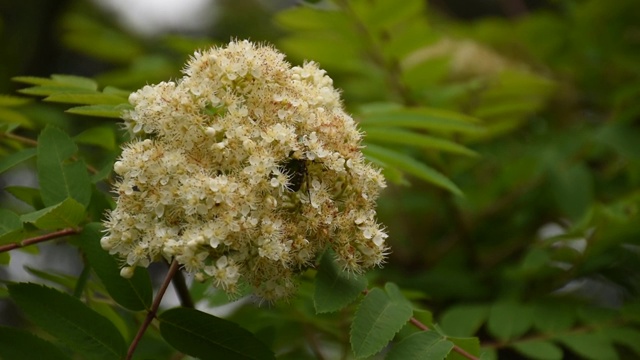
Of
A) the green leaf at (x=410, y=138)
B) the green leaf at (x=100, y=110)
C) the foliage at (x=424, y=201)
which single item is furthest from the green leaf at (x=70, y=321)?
the green leaf at (x=410, y=138)

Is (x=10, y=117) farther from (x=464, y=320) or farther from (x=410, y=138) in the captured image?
(x=464, y=320)

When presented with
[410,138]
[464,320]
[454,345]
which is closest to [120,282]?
[454,345]

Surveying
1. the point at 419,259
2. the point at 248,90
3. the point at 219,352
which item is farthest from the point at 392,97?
the point at 219,352

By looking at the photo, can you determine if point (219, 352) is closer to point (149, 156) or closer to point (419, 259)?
point (149, 156)

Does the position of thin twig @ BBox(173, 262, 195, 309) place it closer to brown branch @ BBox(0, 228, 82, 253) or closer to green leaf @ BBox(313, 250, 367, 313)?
brown branch @ BBox(0, 228, 82, 253)

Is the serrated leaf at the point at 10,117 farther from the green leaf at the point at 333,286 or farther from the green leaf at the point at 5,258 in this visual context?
the green leaf at the point at 333,286
